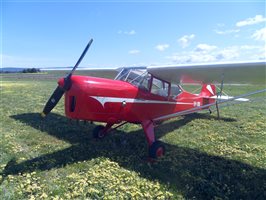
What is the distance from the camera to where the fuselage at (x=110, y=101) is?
522 cm

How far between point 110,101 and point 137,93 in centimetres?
93

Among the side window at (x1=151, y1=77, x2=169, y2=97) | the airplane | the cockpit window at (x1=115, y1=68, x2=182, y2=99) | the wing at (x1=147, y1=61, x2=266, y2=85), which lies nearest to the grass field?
the airplane

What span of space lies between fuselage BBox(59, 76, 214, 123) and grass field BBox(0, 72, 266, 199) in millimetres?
946

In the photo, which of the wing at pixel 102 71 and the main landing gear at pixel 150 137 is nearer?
the main landing gear at pixel 150 137

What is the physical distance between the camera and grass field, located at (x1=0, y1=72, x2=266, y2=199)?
420 cm

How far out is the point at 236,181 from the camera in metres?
4.79

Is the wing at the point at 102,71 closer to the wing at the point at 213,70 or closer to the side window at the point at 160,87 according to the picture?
the side window at the point at 160,87

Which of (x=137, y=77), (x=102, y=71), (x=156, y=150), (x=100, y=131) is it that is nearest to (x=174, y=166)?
(x=156, y=150)

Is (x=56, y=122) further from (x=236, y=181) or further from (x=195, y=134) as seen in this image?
(x=236, y=181)

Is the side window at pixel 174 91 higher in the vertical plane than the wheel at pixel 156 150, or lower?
higher

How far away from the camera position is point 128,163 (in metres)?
5.46

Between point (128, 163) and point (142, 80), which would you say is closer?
point (128, 163)

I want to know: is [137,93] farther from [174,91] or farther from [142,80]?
[174,91]

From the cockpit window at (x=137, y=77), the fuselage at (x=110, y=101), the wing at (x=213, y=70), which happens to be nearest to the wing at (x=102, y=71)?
the cockpit window at (x=137, y=77)
